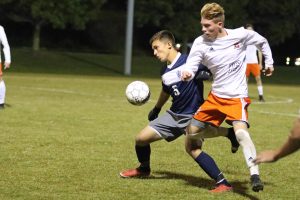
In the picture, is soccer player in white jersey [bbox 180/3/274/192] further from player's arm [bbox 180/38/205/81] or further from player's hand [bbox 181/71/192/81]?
player's hand [bbox 181/71/192/81]

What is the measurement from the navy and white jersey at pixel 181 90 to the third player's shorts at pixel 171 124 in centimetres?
6

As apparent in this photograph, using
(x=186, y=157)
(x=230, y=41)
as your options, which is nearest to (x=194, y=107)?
(x=230, y=41)

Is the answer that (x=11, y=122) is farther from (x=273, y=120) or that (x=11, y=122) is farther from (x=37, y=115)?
(x=273, y=120)

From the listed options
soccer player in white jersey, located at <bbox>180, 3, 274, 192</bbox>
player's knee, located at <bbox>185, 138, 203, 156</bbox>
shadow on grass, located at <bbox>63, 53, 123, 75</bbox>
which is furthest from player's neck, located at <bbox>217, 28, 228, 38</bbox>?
shadow on grass, located at <bbox>63, 53, 123, 75</bbox>

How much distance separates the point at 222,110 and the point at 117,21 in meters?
41.1

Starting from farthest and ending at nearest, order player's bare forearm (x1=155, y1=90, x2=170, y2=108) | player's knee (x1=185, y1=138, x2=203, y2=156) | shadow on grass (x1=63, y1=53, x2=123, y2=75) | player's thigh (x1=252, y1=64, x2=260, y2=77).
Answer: shadow on grass (x1=63, y1=53, x2=123, y2=75) < player's thigh (x1=252, y1=64, x2=260, y2=77) < player's bare forearm (x1=155, y1=90, x2=170, y2=108) < player's knee (x1=185, y1=138, x2=203, y2=156)

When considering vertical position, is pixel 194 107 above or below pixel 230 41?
below

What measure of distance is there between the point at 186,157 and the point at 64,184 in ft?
8.23

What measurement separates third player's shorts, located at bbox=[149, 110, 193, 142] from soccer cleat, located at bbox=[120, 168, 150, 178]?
62cm

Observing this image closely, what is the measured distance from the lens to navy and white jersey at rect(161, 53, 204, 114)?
21.5ft

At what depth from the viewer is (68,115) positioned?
44.1 feet

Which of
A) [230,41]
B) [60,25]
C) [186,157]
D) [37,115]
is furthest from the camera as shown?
[60,25]

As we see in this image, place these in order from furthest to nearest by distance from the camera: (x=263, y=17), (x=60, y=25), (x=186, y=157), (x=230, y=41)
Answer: (x=263, y=17)
(x=60, y=25)
(x=186, y=157)
(x=230, y=41)

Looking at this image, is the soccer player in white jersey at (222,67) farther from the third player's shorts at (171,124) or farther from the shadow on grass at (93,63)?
the shadow on grass at (93,63)
